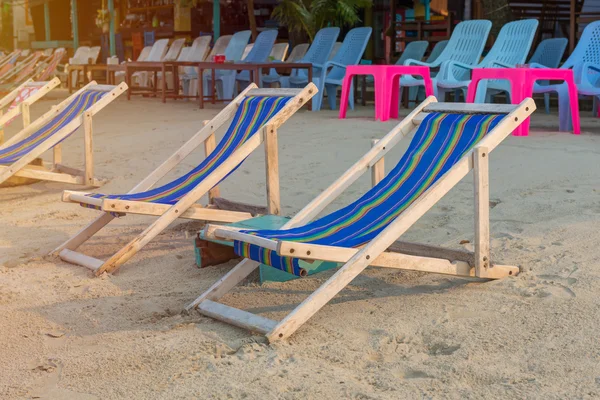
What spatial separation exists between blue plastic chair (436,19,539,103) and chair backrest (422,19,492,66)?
23 cm

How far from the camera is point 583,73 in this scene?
7582 millimetres

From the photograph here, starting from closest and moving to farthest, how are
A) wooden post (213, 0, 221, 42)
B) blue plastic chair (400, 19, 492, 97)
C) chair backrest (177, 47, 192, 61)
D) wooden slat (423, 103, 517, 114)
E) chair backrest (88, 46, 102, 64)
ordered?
wooden slat (423, 103, 517, 114) < blue plastic chair (400, 19, 492, 97) < chair backrest (177, 47, 192, 61) < wooden post (213, 0, 221, 42) < chair backrest (88, 46, 102, 64)

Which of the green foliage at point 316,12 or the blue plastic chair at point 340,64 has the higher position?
A: the green foliage at point 316,12

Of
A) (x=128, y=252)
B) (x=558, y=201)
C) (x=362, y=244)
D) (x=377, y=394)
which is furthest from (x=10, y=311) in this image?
(x=558, y=201)

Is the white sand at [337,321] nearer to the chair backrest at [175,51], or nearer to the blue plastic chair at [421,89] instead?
the blue plastic chair at [421,89]

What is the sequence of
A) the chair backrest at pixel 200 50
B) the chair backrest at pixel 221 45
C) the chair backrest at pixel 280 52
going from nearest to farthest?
the chair backrest at pixel 280 52 < the chair backrest at pixel 221 45 < the chair backrest at pixel 200 50

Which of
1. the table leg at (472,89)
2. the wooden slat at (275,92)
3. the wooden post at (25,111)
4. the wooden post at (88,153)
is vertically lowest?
the wooden post at (88,153)

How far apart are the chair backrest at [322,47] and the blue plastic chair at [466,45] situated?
1924 millimetres

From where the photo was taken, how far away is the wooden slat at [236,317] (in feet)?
9.27

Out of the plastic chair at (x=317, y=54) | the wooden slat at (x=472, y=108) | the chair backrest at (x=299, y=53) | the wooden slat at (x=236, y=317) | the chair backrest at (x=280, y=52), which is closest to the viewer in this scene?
the wooden slat at (x=236, y=317)

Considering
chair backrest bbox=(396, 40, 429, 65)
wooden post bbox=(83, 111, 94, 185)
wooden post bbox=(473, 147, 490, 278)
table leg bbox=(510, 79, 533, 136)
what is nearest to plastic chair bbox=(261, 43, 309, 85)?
chair backrest bbox=(396, 40, 429, 65)

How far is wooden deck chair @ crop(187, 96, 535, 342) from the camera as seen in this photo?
2.83 m

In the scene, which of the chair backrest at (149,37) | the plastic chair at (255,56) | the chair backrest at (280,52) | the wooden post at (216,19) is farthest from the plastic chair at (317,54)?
the chair backrest at (149,37)

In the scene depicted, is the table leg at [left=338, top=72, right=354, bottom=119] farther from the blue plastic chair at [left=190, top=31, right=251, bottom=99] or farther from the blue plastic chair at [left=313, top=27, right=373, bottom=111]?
the blue plastic chair at [left=190, top=31, right=251, bottom=99]
